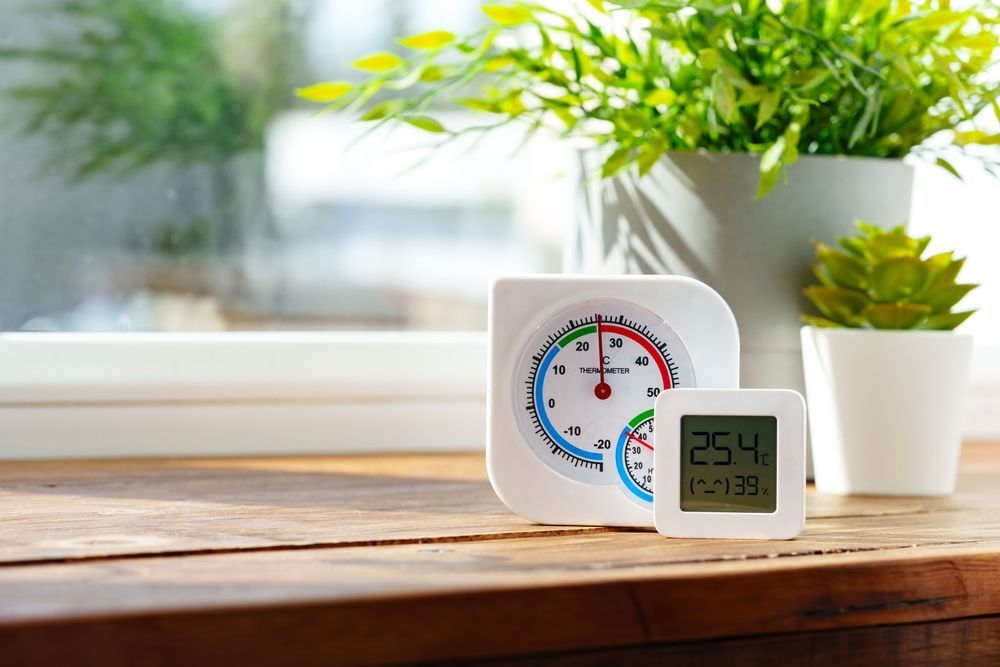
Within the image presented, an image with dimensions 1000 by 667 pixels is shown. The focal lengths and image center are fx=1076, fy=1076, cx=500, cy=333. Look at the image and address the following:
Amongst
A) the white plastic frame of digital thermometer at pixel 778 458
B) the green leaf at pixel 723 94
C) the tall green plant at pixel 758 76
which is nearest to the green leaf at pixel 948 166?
the tall green plant at pixel 758 76

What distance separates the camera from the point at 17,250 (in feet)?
3.94

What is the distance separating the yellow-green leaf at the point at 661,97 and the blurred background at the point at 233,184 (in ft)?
0.78

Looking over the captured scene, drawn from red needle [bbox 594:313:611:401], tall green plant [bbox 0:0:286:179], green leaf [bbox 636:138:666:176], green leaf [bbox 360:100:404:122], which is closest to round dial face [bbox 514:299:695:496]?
red needle [bbox 594:313:611:401]

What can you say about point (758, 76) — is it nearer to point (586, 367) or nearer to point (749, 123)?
point (749, 123)

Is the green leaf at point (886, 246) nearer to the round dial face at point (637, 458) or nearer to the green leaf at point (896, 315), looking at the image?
the green leaf at point (896, 315)

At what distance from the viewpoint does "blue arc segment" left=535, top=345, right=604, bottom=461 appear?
79 cm

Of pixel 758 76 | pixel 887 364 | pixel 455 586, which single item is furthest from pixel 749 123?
pixel 455 586

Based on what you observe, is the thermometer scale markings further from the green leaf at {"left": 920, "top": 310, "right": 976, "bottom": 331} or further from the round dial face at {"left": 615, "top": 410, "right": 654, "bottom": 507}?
the green leaf at {"left": 920, "top": 310, "right": 976, "bottom": 331}

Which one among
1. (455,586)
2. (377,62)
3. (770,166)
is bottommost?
(455,586)

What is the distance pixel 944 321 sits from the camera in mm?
952

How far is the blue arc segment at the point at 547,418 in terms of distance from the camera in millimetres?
788

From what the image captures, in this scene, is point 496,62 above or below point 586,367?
above

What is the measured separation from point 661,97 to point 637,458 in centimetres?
34

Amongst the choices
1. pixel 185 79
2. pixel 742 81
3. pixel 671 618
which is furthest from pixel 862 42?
pixel 185 79
